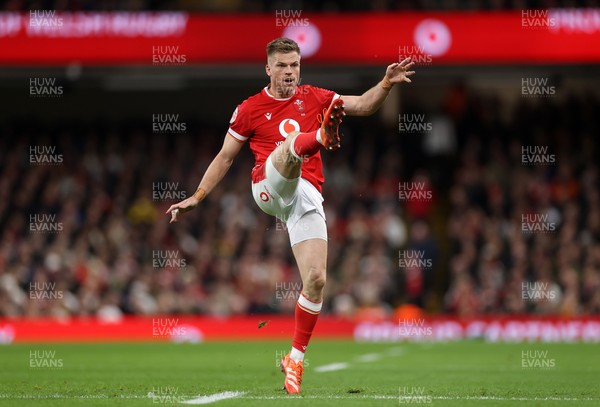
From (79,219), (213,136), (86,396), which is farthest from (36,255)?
(86,396)

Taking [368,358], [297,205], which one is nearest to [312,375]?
[297,205]

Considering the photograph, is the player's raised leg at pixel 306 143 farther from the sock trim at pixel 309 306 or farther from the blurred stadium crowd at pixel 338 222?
the blurred stadium crowd at pixel 338 222

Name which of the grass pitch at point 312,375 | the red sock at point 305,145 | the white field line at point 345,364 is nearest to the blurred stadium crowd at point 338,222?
the grass pitch at point 312,375

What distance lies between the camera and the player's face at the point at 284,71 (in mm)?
8273

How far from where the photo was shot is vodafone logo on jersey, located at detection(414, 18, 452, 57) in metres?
21.6

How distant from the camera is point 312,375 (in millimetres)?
10461

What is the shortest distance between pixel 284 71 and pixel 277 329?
1198cm

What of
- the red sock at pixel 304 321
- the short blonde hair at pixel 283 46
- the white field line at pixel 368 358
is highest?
the short blonde hair at pixel 283 46

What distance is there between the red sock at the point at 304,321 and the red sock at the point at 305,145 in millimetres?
1233

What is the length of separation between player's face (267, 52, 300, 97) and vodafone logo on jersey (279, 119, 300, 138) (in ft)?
0.73

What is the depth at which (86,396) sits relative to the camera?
7.79 meters

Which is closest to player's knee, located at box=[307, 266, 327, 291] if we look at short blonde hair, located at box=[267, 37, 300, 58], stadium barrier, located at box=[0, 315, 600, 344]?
short blonde hair, located at box=[267, 37, 300, 58]

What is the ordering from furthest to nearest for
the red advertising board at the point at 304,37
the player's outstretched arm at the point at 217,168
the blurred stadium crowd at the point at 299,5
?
the blurred stadium crowd at the point at 299,5 < the red advertising board at the point at 304,37 < the player's outstretched arm at the point at 217,168

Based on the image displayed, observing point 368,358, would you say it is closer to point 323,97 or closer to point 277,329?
point 277,329
